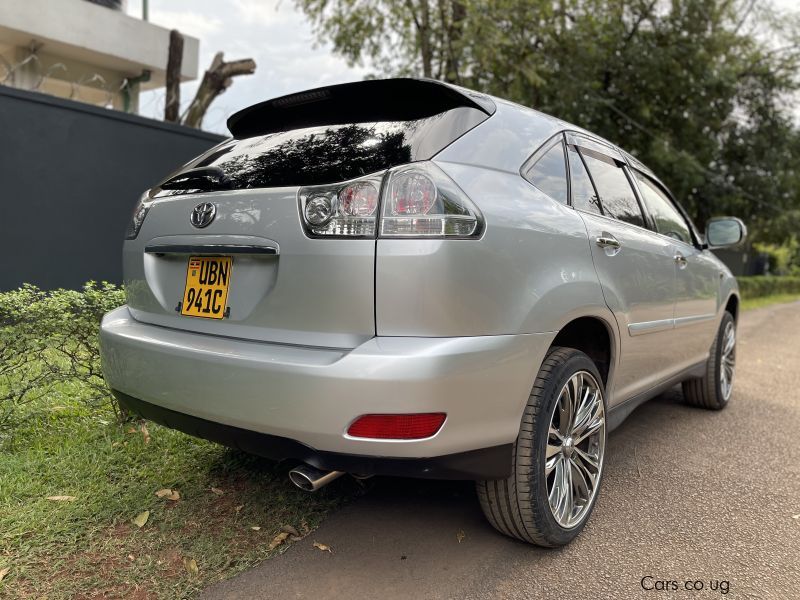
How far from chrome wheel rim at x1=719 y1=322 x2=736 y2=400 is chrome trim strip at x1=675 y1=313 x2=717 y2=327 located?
1.75ft

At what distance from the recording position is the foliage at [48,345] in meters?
3.23

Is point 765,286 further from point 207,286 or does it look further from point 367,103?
point 207,286

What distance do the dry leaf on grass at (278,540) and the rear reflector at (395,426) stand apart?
2.66 feet

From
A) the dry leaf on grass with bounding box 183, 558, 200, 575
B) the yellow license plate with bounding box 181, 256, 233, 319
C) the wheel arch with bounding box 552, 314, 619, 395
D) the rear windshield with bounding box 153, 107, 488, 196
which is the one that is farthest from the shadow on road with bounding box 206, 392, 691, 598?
the rear windshield with bounding box 153, 107, 488, 196

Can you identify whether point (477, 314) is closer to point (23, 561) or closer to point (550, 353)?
point (550, 353)

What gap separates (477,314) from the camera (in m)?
1.99

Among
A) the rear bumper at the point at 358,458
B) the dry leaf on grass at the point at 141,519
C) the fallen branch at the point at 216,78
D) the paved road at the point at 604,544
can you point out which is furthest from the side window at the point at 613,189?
the fallen branch at the point at 216,78

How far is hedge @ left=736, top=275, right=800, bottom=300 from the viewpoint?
64.7 feet

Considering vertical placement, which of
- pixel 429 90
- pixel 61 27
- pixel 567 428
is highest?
pixel 61 27

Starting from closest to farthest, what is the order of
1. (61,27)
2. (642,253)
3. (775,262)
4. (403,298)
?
(403,298)
(642,253)
(61,27)
(775,262)

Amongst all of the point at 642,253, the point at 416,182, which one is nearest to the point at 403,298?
the point at 416,182

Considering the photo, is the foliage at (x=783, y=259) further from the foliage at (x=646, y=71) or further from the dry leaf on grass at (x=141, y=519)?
the dry leaf on grass at (x=141, y=519)

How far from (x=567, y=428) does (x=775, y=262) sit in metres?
38.9

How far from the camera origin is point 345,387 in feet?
6.12
